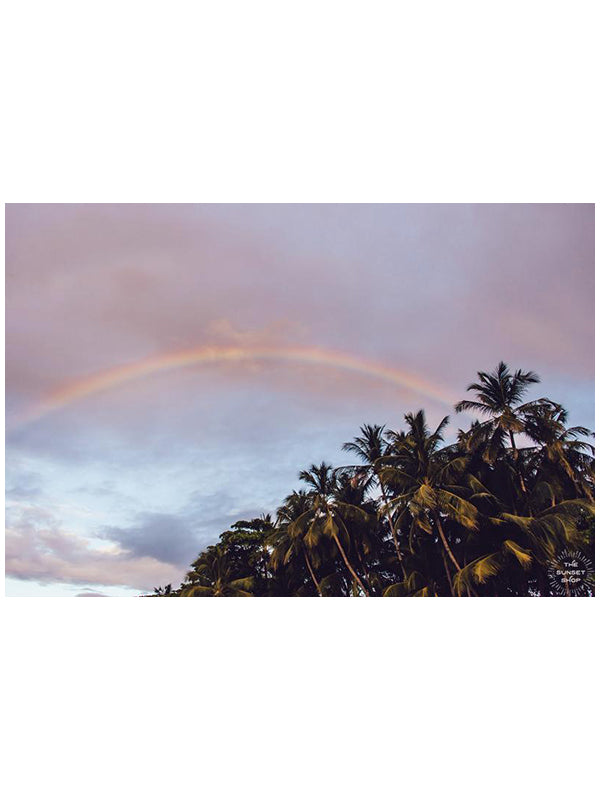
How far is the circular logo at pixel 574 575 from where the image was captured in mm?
17062

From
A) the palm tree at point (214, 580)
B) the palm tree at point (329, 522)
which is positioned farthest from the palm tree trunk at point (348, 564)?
the palm tree at point (214, 580)

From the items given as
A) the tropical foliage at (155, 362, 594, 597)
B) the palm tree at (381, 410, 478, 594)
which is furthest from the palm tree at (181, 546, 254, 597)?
the palm tree at (381, 410, 478, 594)

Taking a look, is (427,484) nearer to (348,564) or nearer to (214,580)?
(348,564)

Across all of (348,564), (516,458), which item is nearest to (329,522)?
(348,564)

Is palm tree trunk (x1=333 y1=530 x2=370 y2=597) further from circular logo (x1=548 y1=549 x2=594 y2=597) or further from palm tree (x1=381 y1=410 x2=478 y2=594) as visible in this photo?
circular logo (x1=548 y1=549 x2=594 y2=597)

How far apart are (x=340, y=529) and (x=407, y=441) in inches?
162

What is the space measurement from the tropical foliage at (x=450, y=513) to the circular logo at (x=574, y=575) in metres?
0.17

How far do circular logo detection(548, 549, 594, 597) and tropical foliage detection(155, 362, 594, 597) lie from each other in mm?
174

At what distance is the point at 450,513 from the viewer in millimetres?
17734

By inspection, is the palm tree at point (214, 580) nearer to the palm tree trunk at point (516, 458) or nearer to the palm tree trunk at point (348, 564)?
the palm tree trunk at point (348, 564)
